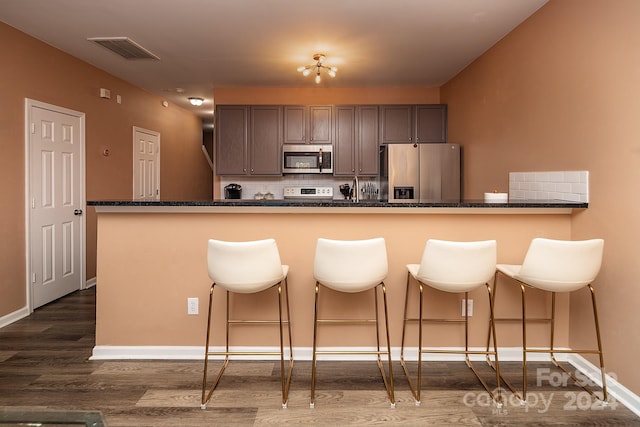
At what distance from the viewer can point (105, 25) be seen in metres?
3.65

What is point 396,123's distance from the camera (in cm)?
579

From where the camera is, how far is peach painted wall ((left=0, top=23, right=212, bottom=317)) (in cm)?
375

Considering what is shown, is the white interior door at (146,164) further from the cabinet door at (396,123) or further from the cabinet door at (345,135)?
the cabinet door at (396,123)

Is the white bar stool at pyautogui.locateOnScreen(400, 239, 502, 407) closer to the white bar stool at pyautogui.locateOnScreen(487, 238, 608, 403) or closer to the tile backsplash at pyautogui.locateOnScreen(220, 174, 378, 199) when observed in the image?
the white bar stool at pyautogui.locateOnScreen(487, 238, 608, 403)

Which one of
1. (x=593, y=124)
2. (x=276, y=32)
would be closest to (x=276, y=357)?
(x=593, y=124)

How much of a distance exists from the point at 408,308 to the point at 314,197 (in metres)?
3.30

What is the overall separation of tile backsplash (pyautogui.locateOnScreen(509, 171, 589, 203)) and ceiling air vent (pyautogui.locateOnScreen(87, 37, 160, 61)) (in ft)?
12.2

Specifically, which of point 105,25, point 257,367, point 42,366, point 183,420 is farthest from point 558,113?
point 42,366

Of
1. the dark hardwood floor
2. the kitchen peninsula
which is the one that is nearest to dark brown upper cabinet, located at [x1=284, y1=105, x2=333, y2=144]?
the kitchen peninsula

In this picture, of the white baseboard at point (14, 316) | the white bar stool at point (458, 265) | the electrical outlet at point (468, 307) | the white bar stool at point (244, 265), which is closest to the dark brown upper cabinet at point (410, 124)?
the electrical outlet at point (468, 307)

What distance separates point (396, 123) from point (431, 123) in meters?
0.47

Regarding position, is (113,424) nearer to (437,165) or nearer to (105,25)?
(105,25)

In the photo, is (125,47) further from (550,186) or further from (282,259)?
(550,186)

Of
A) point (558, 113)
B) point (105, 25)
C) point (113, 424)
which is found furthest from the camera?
point (105, 25)
